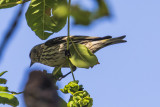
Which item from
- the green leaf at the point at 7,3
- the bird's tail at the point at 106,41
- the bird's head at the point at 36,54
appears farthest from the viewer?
the bird's head at the point at 36,54

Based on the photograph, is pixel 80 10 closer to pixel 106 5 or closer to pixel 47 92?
pixel 106 5

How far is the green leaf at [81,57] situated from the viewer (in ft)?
8.63

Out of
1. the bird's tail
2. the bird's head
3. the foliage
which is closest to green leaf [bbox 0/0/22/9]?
the foliage

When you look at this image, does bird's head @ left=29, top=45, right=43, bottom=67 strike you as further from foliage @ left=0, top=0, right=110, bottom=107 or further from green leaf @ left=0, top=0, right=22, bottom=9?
green leaf @ left=0, top=0, right=22, bottom=9

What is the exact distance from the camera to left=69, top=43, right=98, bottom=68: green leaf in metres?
2.63

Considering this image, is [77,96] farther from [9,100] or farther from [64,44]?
[64,44]

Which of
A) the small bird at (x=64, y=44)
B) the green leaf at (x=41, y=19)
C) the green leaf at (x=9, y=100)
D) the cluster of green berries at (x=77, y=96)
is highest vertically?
the green leaf at (x=41, y=19)

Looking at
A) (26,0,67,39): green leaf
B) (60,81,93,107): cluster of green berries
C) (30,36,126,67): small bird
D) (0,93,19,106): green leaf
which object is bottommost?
(0,93,19,106): green leaf

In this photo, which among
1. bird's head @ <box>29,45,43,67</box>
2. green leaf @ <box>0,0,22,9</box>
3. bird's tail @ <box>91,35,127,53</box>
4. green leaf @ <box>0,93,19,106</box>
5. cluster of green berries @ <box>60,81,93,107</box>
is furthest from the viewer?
bird's head @ <box>29,45,43,67</box>

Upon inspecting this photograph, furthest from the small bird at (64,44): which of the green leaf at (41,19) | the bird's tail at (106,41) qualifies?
the green leaf at (41,19)

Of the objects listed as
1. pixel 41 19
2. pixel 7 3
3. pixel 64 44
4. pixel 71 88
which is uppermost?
pixel 7 3

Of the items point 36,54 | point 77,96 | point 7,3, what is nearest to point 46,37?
point 7,3

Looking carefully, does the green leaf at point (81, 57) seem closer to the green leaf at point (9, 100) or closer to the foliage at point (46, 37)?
the foliage at point (46, 37)

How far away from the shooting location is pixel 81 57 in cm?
265
